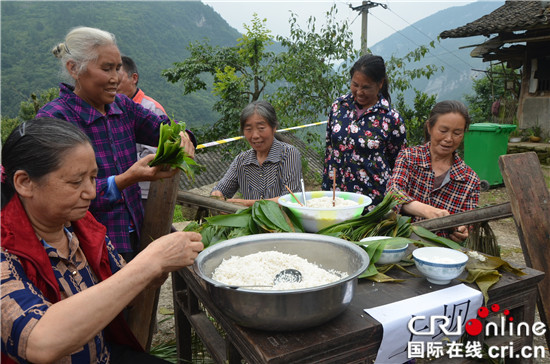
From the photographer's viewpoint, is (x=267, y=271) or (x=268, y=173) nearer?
(x=267, y=271)

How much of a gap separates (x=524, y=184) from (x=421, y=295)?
1348mm

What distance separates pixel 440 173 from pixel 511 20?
9.53 meters

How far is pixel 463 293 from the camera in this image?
156 centimetres

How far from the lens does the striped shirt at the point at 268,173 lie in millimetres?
3256

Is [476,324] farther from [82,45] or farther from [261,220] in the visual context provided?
[82,45]

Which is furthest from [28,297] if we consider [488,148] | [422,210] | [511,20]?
[511,20]

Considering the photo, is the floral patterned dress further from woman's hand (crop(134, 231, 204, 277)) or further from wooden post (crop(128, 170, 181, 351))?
woman's hand (crop(134, 231, 204, 277))

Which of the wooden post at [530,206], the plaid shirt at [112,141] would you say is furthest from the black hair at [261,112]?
A: the wooden post at [530,206]

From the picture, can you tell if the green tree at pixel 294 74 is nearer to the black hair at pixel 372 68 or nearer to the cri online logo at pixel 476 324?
the black hair at pixel 372 68

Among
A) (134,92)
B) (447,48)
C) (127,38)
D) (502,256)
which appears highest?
(447,48)

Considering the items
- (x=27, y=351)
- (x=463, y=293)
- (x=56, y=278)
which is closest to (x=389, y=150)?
(x=463, y=293)

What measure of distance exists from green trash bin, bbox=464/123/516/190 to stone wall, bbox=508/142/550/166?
130 cm

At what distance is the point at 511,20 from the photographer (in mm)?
9914

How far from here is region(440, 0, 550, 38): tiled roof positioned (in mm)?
9086
